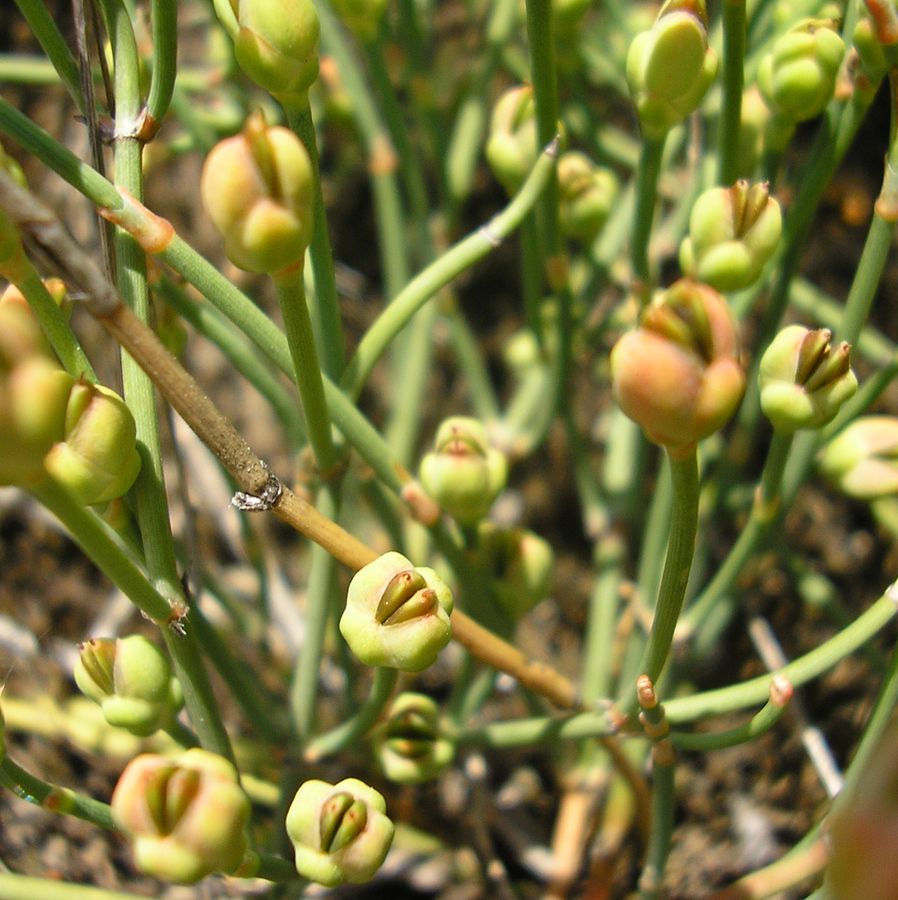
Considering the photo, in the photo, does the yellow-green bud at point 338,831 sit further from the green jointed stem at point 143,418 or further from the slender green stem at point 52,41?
the slender green stem at point 52,41

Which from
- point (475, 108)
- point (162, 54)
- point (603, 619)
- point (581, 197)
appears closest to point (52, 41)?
point (162, 54)

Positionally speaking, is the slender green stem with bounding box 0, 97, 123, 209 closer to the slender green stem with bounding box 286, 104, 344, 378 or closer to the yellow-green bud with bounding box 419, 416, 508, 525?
the slender green stem with bounding box 286, 104, 344, 378

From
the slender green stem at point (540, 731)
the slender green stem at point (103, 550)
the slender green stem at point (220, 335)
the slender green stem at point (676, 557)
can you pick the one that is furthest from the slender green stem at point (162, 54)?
the slender green stem at point (540, 731)

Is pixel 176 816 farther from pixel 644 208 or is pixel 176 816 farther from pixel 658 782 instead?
pixel 644 208

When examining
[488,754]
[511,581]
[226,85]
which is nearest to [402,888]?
[488,754]

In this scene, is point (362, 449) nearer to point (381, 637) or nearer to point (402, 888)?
point (381, 637)
